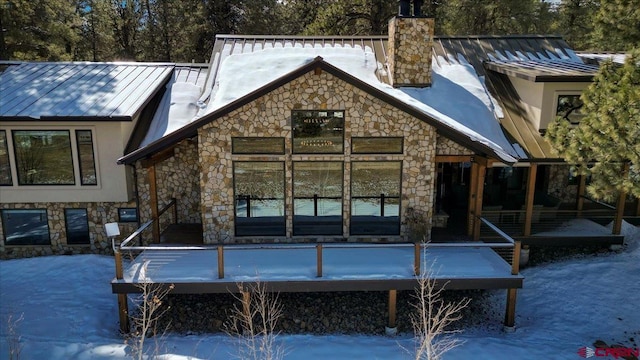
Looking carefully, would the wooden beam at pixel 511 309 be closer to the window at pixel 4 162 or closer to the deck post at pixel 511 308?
the deck post at pixel 511 308

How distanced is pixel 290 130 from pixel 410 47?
4.53 meters

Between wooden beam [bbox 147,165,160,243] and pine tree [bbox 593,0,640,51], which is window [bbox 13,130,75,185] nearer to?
wooden beam [bbox 147,165,160,243]

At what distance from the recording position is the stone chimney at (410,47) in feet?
44.4

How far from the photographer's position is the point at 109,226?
10.4 metres

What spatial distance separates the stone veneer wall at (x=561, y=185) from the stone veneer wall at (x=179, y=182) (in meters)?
11.3

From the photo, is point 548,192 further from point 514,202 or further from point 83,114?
point 83,114

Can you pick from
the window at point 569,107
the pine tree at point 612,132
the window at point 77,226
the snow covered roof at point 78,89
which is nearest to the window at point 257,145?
the snow covered roof at point 78,89

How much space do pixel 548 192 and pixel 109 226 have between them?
1329 cm

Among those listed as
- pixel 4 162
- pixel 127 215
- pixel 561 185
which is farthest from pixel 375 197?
pixel 4 162

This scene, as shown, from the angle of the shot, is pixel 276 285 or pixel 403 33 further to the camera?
pixel 403 33

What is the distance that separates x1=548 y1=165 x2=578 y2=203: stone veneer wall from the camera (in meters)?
15.5

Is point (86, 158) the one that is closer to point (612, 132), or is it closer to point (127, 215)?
point (127, 215)

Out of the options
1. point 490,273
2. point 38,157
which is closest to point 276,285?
point 490,273

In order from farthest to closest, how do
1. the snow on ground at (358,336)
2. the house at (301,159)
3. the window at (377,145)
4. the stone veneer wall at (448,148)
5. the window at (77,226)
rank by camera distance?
the window at (77,226)
the stone veneer wall at (448,148)
the window at (377,145)
the house at (301,159)
the snow on ground at (358,336)
